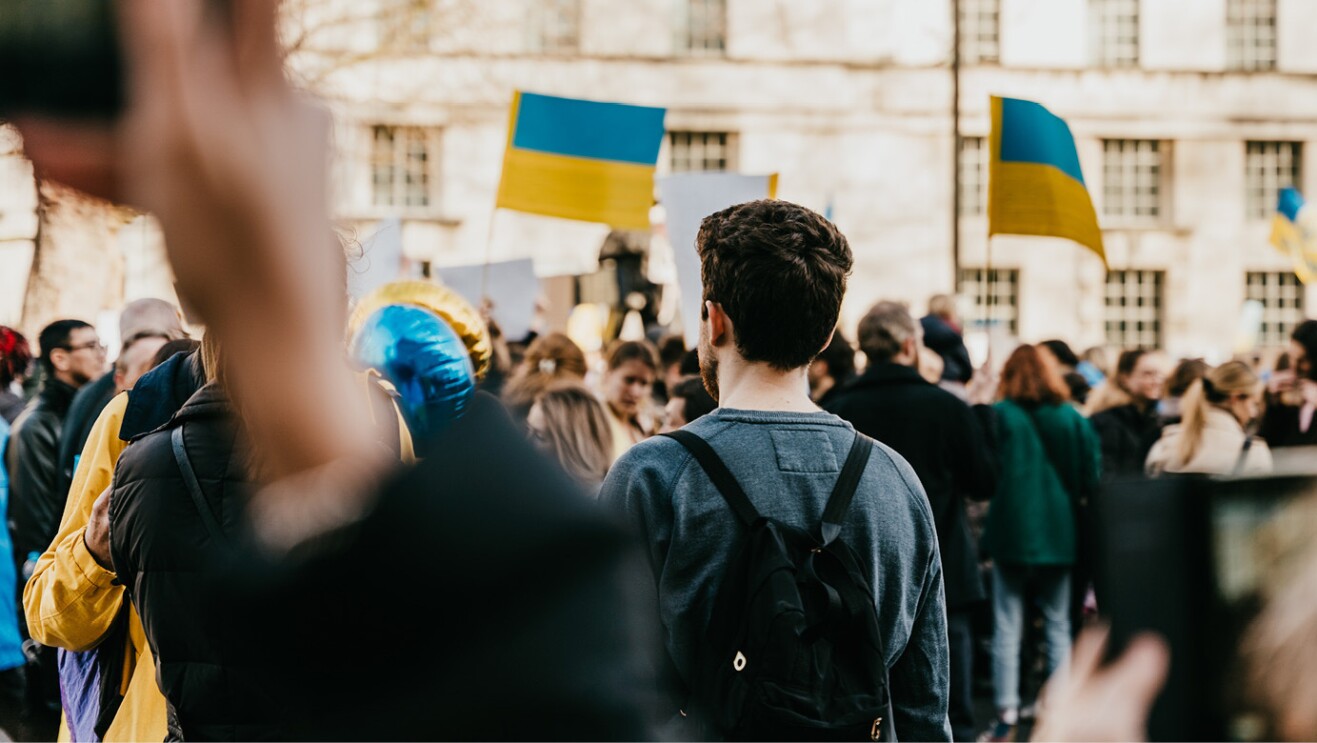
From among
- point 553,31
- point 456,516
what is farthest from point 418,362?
point 553,31

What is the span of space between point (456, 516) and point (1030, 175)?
7329 millimetres

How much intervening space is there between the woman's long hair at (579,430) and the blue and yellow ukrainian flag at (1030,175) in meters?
3.20

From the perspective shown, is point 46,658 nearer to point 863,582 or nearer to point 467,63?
point 863,582

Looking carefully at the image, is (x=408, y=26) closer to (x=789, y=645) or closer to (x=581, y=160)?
(x=581, y=160)

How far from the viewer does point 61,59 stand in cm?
65

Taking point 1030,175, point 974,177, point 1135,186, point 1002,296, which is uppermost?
point 974,177

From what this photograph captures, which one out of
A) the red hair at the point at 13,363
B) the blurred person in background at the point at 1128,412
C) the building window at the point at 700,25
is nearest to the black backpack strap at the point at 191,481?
the red hair at the point at 13,363

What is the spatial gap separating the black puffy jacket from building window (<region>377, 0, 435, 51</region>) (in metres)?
20.8

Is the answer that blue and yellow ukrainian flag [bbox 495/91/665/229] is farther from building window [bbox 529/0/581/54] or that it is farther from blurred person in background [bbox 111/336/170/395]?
building window [bbox 529/0/581/54]

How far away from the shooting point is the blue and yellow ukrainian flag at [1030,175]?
25.1ft

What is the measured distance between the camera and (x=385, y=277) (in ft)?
29.7

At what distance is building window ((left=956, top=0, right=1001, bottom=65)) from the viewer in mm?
31219

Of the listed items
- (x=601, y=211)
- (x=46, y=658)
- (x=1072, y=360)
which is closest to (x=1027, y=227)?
(x=1072, y=360)

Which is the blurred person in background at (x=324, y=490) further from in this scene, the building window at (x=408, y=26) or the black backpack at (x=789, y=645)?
the building window at (x=408, y=26)
